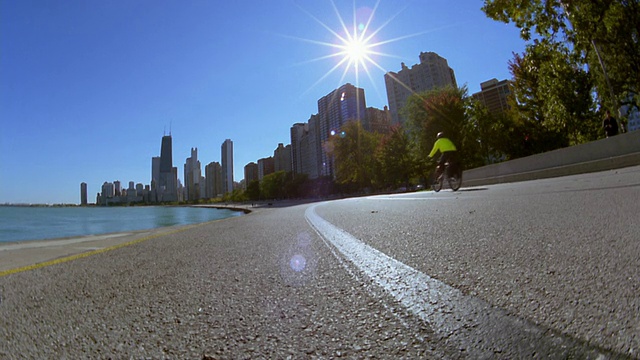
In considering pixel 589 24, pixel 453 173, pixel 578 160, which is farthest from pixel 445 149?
pixel 589 24

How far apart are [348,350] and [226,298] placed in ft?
1.95

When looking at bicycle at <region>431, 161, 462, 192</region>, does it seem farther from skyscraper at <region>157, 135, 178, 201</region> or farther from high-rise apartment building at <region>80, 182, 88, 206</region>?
high-rise apartment building at <region>80, 182, 88, 206</region>

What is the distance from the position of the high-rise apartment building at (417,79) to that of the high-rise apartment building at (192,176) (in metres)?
128

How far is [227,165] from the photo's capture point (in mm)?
166375

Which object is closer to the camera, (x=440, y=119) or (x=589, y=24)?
(x=589, y=24)

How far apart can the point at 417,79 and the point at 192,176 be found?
5709 inches

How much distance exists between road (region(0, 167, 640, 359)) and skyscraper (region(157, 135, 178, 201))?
194 metres

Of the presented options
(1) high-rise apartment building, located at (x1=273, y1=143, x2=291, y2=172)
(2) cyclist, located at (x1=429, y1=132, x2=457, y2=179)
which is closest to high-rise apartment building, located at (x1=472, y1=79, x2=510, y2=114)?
(1) high-rise apartment building, located at (x1=273, y1=143, x2=291, y2=172)

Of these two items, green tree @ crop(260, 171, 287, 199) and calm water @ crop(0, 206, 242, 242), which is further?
green tree @ crop(260, 171, 287, 199)

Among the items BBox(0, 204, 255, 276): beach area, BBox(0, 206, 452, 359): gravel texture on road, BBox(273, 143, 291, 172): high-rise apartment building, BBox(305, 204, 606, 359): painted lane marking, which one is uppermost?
BBox(273, 143, 291, 172): high-rise apartment building

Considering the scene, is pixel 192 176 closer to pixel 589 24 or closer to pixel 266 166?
pixel 266 166

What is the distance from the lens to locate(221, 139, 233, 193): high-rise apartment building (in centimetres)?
16426

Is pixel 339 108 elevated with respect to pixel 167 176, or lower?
elevated

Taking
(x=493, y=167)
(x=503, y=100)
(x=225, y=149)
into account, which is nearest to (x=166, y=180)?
(x=225, y=149)
